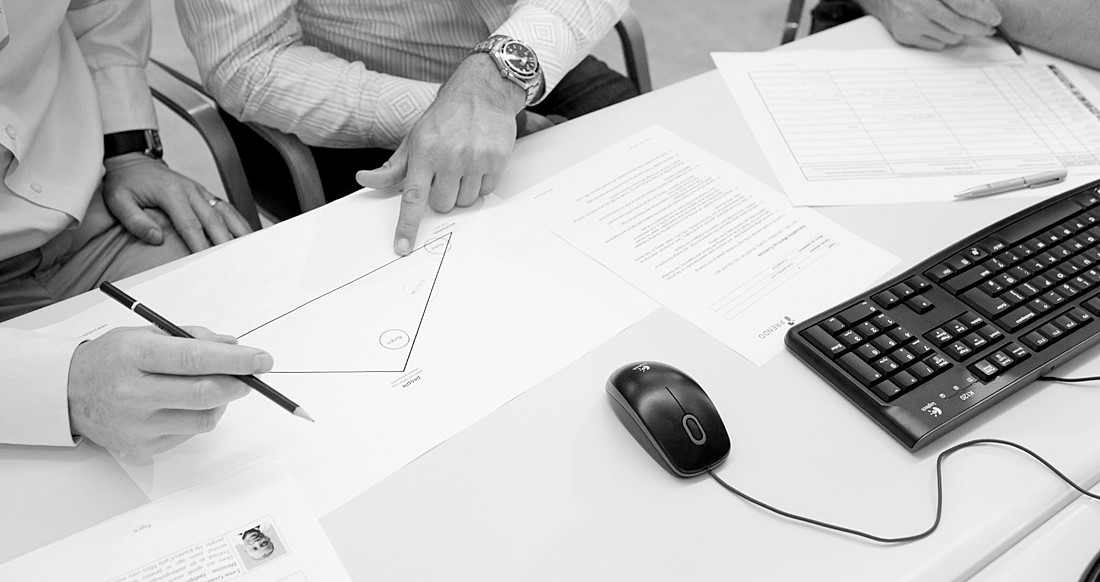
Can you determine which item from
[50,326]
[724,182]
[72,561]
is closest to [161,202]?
[50,326]

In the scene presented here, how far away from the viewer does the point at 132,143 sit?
1.19m

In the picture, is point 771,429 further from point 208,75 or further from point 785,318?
point 208,75

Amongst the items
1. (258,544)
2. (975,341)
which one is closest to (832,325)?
(975,341)

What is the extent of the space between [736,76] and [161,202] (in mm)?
815

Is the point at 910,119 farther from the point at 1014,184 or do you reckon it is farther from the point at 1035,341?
the point at 1035,341

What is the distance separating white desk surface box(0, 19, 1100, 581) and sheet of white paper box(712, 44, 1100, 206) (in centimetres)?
30

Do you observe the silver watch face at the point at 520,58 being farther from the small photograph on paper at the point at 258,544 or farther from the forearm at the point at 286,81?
the small photograph on paper at the point at 258,544

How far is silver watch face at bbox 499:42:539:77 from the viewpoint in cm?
108

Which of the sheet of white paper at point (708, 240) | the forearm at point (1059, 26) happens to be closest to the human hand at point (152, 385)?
the sheet of white paper at point (708, 240)

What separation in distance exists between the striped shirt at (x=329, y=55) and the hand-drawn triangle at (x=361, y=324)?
38 cm

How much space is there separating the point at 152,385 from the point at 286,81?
592 millimetres

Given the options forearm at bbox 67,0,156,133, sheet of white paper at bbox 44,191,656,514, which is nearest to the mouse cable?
sheet of white paper at bbox 44,191,656,514

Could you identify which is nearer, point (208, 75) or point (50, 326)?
point (50, 326)

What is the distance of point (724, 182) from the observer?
3.21 feet
